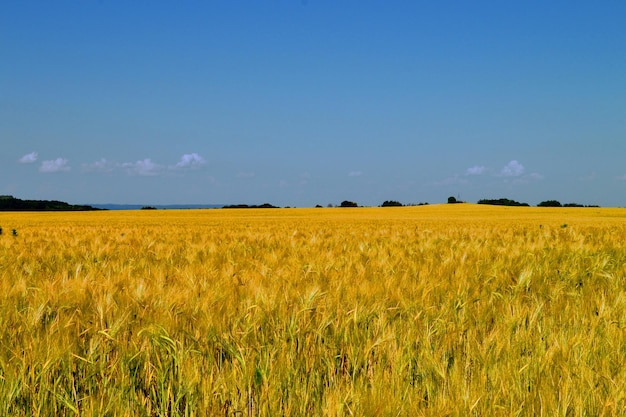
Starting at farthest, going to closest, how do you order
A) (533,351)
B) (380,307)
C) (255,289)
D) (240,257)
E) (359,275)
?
(240,257) → (359,275) → (255,289) → (380,307) → (533,351)

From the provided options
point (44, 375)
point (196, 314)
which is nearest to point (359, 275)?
point (196, 314)

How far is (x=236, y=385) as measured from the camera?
165 centimetres

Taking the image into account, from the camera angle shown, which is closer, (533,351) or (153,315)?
(533,351)

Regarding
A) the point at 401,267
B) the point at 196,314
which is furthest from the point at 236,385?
the point at 401,267

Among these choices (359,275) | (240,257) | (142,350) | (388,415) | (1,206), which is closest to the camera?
(388,415)

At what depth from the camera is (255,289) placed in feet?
9.94

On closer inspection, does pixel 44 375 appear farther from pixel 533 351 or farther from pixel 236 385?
pixel 533 351

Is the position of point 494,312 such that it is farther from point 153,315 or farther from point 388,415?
point 153,315

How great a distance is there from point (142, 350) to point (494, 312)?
1955 mm

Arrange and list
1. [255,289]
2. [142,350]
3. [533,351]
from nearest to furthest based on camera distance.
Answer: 1. [142,350]
2. [533,351]
3. [255,289]

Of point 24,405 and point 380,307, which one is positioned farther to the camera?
point 380,307

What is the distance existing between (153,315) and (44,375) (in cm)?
78

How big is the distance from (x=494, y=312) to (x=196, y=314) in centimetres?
171

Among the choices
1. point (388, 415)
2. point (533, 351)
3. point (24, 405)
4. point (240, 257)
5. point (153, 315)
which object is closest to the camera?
point (388, 415)
